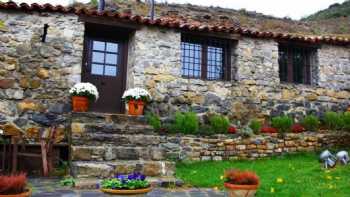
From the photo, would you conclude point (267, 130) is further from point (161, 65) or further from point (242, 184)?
point (242, 184)

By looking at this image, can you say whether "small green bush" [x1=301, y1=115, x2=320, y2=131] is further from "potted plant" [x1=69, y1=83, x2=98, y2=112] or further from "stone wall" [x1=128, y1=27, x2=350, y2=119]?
"potted plant" [x1=69, y1=83, x2=98, y2=112]

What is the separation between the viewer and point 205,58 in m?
9.24

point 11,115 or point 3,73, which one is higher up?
point 3,73

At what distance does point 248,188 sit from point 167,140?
3685 mm

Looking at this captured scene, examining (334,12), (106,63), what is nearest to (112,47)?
(106,63)

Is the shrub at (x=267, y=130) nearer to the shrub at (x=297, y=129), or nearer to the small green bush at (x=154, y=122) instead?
the shrub at (x=297, y=129)

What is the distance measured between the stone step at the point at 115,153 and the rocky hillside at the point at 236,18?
10333mm

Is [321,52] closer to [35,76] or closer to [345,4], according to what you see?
[35,76]

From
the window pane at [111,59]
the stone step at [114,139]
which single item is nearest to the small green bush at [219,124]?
the stone step at [114,139]

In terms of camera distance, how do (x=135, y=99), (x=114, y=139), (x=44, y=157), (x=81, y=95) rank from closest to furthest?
1. (x=44, y=157)
2. (x=114, y=139)
3. (x=81, y=95)
4. (x=135, y=99)

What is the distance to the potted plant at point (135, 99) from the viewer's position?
7.83 m

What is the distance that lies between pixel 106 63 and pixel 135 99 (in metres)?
1.53

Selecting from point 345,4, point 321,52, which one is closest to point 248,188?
point 321,52

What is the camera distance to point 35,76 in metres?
7.66
